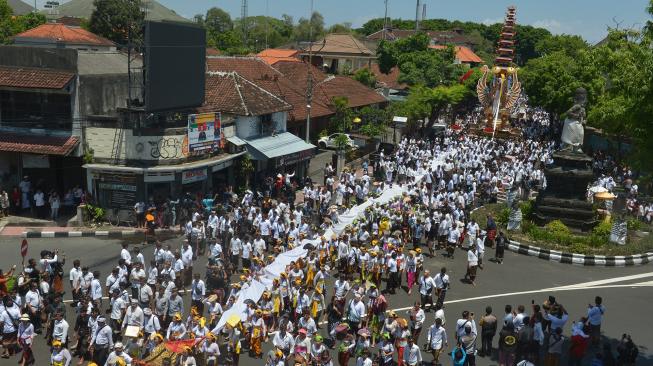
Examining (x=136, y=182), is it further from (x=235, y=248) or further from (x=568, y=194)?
(x=568, y=194)

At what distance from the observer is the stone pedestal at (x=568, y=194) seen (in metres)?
24.0

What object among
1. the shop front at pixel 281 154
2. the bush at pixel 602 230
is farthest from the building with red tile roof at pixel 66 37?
the bush at pixel 602 230

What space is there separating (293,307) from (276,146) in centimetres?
1586

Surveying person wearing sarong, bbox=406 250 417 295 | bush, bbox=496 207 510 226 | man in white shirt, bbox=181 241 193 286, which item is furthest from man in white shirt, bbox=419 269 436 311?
bush, bbox=496 207 510 226

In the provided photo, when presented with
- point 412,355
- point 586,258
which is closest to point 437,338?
point 412,355

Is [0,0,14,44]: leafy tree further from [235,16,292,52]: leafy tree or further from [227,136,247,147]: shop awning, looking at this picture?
[235,16,292,52]: leafy tree

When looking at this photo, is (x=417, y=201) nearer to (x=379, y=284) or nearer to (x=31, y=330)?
(x=379, y=284)

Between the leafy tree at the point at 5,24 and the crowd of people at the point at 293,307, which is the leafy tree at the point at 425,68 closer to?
the leafy tree at the point at 5,24

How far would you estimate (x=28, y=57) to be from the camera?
24.0 meters

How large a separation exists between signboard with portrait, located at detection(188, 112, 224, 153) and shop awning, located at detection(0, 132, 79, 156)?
166 inches

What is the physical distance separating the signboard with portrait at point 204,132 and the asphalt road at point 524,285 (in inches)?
168

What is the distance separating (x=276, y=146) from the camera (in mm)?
29453

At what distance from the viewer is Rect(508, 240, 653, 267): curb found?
21.6 meters

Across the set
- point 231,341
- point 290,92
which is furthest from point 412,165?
point 231,341
